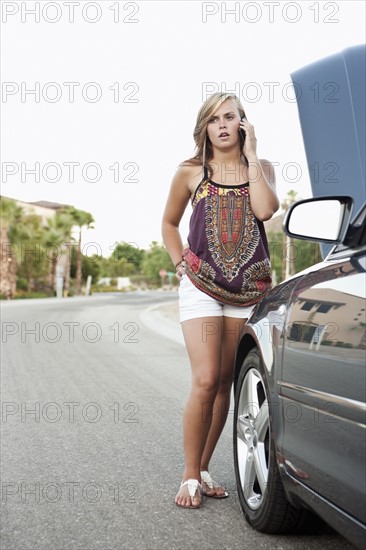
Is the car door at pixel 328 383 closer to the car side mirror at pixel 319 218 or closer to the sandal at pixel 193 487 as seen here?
the car side mirror at pixel 319 218

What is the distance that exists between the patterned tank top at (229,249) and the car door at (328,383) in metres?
0.77

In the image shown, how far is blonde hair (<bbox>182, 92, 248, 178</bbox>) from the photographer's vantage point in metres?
3.96

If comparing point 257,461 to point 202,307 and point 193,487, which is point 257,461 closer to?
point 193,487

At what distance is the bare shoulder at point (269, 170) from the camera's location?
3.98 m

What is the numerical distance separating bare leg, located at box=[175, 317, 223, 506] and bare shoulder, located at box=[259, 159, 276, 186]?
73 cm

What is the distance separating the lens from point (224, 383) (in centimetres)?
410

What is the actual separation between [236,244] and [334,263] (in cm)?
107

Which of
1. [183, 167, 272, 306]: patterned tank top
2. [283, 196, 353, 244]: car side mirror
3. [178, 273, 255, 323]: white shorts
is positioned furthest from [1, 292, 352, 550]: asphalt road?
[283, 196, 353, 244]: car side mirror

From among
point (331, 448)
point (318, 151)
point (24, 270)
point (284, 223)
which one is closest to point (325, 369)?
point (331, 448)

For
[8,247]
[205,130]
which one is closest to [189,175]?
[205,130]

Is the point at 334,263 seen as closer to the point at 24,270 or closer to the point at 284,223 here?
the point at 284,223

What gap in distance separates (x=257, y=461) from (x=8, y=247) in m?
54.6

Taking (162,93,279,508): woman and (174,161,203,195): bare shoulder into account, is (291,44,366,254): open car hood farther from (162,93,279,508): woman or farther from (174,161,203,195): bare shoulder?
(174,161,203,195): bare shoulder

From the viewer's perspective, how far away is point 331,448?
8.34ft
